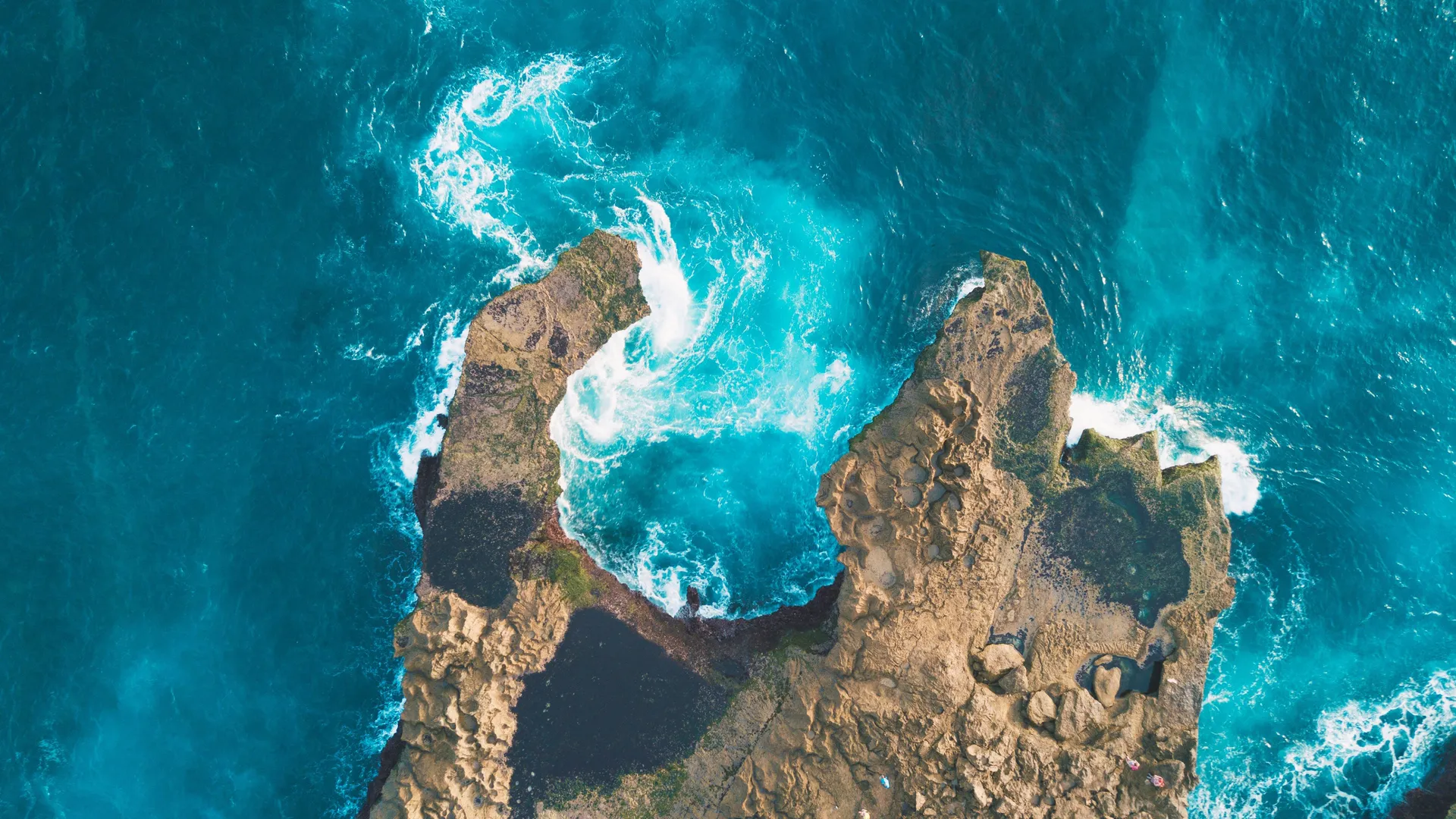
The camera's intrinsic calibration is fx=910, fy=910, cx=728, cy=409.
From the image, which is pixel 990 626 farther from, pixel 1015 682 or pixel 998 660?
pixel 1015 682

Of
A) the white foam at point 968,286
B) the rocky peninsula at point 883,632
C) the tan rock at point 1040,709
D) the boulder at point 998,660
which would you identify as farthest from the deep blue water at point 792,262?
the tan rock at point 1040,709

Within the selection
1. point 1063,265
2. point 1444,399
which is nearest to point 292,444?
point 1063,265

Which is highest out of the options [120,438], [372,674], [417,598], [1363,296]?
[1363,296]

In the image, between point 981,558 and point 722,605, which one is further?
point 722,605

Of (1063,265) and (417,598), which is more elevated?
(1063,265)

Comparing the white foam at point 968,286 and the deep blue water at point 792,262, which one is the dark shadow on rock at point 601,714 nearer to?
the deep blue water at point 792,262

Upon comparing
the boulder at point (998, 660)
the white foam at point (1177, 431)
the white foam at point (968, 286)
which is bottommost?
the boulder at point (998, 660)

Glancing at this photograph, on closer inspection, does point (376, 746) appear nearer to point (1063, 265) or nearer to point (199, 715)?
point (199, 715)

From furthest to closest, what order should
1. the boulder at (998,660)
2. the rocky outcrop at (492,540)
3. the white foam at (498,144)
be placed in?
the white foam at (498,144) → the boulder at (998,660) → the rocky outcrop at (492,540)
